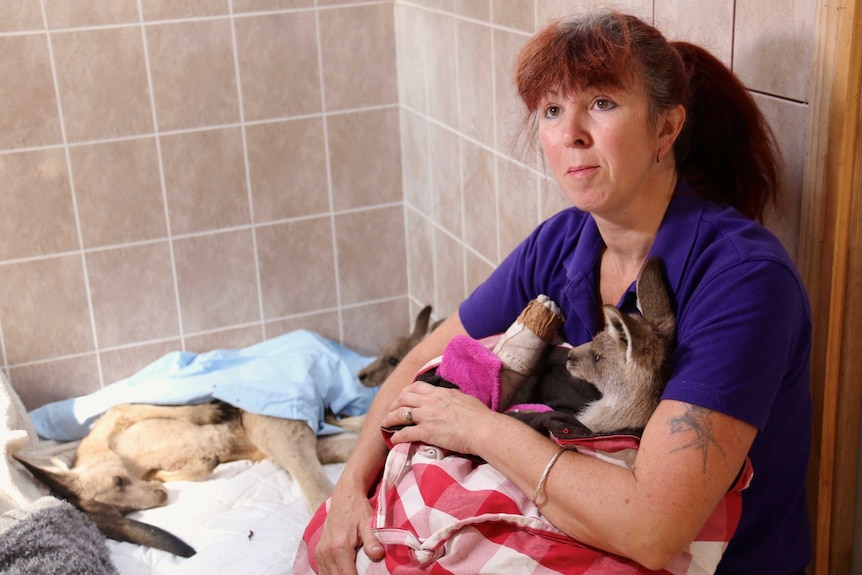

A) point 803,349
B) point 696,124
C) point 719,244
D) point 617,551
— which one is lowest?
point 617,551

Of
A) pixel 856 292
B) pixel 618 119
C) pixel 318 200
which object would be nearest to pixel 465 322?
pixel 618 119

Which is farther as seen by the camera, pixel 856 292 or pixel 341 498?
pixel 341 498

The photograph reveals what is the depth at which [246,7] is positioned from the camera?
273cm

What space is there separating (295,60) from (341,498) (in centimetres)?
166

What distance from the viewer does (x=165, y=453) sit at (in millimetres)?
2373

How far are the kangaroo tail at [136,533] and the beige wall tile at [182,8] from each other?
141cm

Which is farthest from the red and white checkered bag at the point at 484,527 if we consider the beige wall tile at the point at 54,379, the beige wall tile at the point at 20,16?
the beige wall tile at the point at 20,16

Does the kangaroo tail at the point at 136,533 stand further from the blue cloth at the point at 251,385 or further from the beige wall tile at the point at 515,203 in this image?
the beige wall tile at the point at 515,203

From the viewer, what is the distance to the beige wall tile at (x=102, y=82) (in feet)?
8.61

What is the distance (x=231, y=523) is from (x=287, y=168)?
3.87 ft

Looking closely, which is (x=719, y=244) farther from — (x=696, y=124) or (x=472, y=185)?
(x=472, y=185)

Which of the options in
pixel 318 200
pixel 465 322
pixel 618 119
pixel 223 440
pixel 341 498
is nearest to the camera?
pixel 618 119

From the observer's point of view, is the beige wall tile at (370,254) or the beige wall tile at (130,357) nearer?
the beige wall tile at (130,357)

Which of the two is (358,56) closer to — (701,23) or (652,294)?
(701,23)
